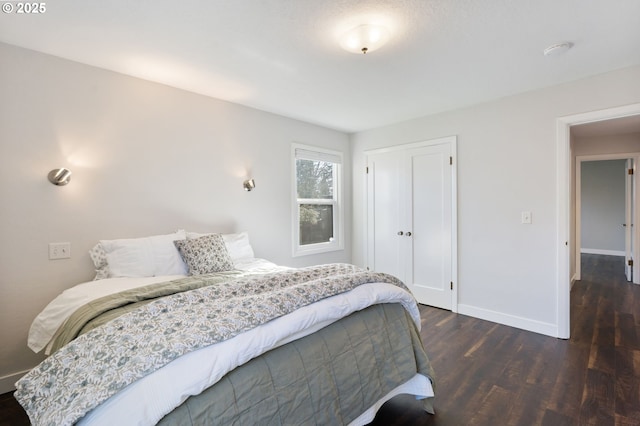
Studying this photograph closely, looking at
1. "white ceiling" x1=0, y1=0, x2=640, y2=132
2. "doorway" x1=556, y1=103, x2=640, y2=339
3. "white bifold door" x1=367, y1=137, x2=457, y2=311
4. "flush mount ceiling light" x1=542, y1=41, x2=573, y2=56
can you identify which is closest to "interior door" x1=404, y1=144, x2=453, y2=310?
"white bifold door" x1=367, y1=137, x2=457, y2=311

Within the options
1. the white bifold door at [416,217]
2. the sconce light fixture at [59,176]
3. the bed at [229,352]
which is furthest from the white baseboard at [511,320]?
the sconce light fixture at [59,176]

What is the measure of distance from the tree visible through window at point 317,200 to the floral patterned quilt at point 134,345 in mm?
2541

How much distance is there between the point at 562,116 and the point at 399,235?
218 centimetres

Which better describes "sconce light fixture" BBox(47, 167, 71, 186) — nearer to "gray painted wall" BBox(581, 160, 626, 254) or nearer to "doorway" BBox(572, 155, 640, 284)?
"doorway" BBox(572, 155, 640, 284)

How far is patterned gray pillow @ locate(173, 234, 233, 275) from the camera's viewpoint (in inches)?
95.7

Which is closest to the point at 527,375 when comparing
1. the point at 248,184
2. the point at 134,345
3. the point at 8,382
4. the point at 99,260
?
the point at 134,345

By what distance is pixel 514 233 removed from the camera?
3.27 meters

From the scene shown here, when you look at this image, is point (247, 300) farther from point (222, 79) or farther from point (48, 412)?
point (222, 79)

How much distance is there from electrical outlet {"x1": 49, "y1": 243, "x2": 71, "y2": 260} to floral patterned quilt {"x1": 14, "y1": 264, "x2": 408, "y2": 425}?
147 cm


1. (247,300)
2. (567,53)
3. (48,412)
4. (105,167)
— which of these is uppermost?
(567,53)

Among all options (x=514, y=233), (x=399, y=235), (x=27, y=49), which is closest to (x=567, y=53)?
(x=514, y=233)

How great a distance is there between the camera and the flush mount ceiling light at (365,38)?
194 cm

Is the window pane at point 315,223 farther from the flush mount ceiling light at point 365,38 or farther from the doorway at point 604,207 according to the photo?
the doorway at point 604,207

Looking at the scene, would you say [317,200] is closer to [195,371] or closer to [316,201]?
[316,201]
